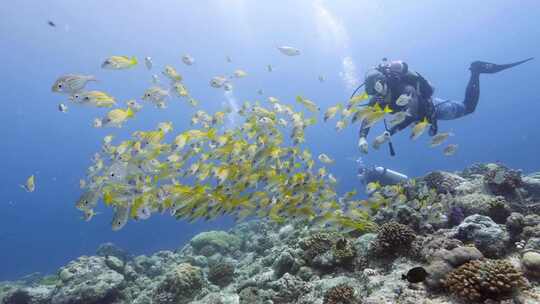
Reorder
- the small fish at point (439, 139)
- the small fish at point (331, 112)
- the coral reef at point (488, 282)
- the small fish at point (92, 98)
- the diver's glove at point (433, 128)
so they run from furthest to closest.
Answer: the diver's glove at point (433, 128), the small fish at point (331, 112), the small fish at point (439, 139), the small fish at point (92, 98), the coral reef at point (488, 282)

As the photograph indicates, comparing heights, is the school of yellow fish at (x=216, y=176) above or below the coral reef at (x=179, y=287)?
above

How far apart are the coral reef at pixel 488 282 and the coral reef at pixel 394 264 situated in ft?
0.04

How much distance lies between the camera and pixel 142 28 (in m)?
50.8

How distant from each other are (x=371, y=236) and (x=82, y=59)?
188ft

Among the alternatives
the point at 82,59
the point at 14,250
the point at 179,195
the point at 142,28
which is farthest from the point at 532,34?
the point at 14,250

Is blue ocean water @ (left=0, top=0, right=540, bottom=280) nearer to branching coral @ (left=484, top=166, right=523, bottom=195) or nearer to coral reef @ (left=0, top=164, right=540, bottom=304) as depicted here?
coral reef @ (left=0, top=164, right=540, bottom=304)

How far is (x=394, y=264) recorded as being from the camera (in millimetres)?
6039

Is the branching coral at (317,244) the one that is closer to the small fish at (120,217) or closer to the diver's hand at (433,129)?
the small fish at (120,217)

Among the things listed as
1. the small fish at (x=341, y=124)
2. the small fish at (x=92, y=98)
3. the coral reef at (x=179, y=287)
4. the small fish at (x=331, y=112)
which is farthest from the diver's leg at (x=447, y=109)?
the small fish at (x=92, y=98)

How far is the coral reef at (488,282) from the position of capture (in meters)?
4.32

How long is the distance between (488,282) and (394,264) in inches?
70.9

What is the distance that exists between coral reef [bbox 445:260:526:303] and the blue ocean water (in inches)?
1362

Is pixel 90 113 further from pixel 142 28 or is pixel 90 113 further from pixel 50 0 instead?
pixel 50 0

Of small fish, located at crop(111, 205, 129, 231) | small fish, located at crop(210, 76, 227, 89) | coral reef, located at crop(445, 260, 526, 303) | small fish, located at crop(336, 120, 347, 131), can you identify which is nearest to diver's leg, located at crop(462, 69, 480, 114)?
small fish, located at crop(336, 120, 347, 131)
